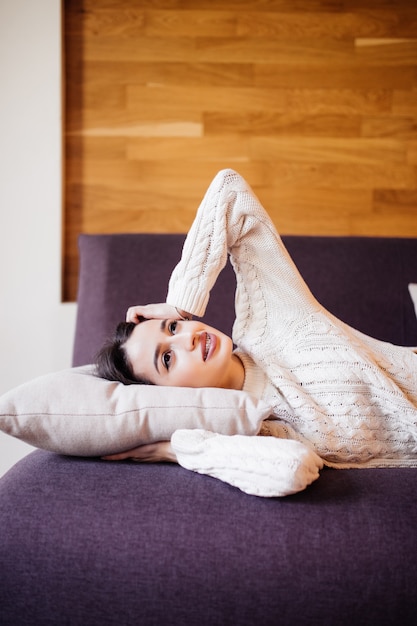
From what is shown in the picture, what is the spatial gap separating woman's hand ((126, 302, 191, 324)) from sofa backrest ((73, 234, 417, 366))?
20.3 inches

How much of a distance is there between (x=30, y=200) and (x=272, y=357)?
1465 millimetres

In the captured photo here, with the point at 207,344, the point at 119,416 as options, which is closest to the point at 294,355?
the point at 207,344

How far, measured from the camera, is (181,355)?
1546mm

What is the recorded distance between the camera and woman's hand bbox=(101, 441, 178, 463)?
146 cm

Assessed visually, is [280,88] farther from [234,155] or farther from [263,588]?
[263,588]

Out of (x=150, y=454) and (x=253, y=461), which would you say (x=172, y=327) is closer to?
(x=150, y=454)

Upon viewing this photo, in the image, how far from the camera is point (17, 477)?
4.64 feet

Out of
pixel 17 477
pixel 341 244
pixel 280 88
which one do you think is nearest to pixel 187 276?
pixel 17 477

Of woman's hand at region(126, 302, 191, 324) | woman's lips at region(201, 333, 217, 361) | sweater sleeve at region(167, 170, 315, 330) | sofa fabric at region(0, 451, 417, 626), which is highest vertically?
sweater sleeve at region(167, 170, 315, 330)

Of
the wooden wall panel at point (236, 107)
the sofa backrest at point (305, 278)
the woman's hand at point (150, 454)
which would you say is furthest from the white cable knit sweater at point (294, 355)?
the wooden wall panel at point (236, 107)

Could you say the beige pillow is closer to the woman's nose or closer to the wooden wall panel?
the woman's nose

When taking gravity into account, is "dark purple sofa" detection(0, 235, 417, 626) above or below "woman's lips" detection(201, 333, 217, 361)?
below

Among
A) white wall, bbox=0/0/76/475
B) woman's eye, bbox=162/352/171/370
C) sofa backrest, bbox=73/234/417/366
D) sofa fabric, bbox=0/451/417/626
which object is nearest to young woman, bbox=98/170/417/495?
woman's eye, bbox=162/352/171/370

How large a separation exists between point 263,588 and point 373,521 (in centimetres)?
25
